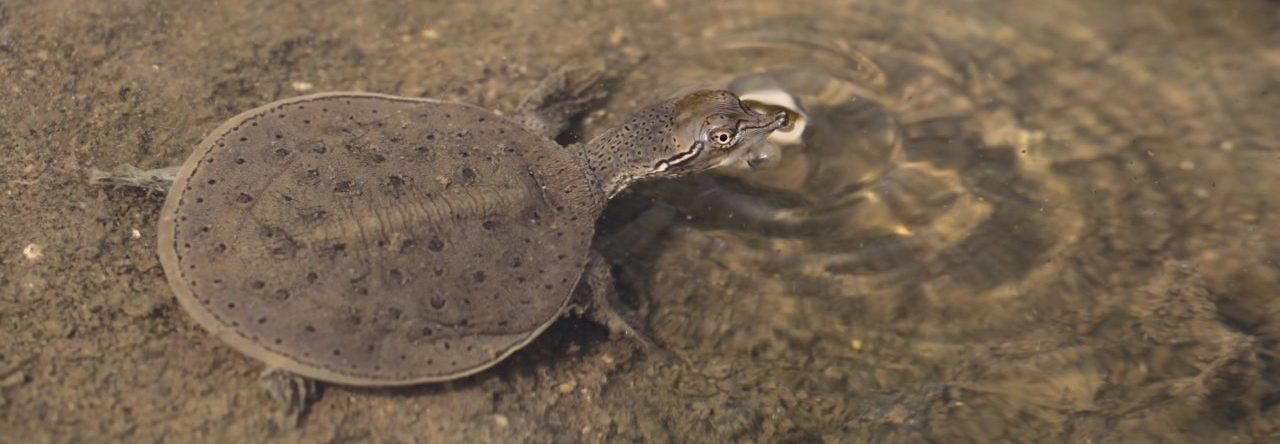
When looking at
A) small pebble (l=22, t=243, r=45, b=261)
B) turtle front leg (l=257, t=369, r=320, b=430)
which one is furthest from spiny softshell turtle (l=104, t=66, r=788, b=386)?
small pebble (l=22, t=243, r=45, b=261)

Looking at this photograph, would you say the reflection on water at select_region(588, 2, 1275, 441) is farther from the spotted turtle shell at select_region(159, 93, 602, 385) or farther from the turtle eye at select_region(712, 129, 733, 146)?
the spotted turtle shell at select_region(159, 93, 602, 385)

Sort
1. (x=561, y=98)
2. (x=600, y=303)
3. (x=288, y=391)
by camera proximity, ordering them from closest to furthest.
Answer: (x=288, y=391)
(x=600, y=303)
(x=561, y=98)

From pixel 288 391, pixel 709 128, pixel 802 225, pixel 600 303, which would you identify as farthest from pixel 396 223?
pixel 802 225

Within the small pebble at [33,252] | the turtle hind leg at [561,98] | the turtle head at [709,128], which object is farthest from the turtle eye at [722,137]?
the small pebble at [33,252]

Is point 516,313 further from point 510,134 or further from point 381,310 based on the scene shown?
point 510,134

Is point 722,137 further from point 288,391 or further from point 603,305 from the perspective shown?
point 288,391

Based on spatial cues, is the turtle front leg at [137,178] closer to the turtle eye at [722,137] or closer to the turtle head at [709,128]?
the turtle head at [709,128]

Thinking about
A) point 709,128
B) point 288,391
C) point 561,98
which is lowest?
point 288,391
